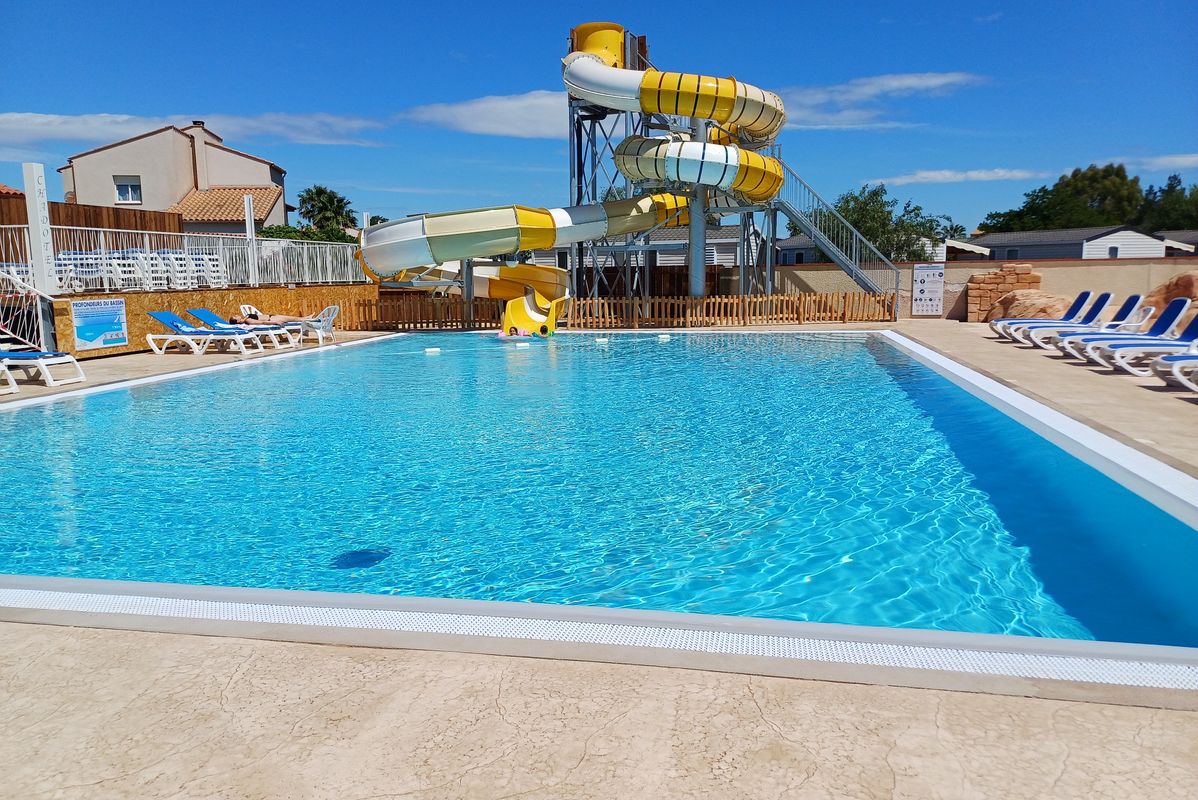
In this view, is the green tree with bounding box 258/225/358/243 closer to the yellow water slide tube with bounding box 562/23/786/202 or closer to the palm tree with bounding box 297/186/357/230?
the palm tree with bounding box 297/186/357/230

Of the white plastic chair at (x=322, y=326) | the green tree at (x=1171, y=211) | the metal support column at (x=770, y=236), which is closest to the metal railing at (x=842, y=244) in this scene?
the metal support column at (x=770, y=236)

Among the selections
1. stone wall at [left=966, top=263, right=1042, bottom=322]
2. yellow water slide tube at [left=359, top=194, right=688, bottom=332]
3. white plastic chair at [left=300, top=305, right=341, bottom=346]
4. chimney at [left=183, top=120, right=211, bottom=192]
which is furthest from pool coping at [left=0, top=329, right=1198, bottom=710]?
chimney at [left=183, top=120, right=211, bottom=192]

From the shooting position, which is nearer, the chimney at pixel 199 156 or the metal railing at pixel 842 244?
the metal railing at pixel 842 244

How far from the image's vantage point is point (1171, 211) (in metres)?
78.4

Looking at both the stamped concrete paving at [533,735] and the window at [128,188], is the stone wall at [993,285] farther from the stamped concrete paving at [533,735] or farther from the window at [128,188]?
the window at [128,188]

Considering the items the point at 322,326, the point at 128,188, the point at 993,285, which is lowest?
the point at 322,326

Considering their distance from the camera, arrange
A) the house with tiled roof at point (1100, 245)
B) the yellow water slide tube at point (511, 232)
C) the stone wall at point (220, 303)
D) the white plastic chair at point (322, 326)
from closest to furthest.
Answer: the stone wall at point (220, 303)
the white plastic chair at point (322, 326)
the yellow water slide tube at point (511, 232)
the house with tiled roof at point (1100, 245)

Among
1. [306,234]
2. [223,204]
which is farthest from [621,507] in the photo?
[306,234]

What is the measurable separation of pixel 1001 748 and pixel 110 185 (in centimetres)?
4241

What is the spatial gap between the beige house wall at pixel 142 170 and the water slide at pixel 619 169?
72.2 feet

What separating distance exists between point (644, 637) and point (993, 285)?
21.8 m

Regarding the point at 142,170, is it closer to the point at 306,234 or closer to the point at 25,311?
the point at 306,234

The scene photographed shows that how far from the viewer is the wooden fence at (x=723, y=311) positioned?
22484mm

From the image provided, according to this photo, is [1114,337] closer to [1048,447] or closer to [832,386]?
[832,386]
